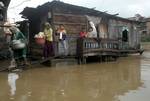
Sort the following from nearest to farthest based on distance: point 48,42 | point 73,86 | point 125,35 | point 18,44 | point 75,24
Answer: point 73,86
point 18,44
point 48,42
point 75,24
point 125,35

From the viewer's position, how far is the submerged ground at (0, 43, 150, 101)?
26.4 ft

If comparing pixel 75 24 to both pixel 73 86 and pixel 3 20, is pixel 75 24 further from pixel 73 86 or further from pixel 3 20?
pixel 73 86

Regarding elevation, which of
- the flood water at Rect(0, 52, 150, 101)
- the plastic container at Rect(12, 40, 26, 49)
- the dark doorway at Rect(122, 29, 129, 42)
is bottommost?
the flood water at Rect(0, 52, 150, 101)

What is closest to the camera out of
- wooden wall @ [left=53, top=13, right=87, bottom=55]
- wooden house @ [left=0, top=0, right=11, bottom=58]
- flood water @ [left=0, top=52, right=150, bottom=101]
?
flood water @ [left=0, top=52, right=150, bottom=101]

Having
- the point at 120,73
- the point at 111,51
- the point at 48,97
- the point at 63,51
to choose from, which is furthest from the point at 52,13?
the point at 48,97

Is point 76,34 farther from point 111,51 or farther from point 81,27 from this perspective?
point 111,51

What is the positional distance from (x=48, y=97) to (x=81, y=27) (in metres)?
9.93

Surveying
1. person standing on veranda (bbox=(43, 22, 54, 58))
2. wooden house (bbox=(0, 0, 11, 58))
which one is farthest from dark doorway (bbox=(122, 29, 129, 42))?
person standing on veranda (bbox=(43, 22, 54, 58))

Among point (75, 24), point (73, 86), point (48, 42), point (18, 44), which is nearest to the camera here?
point (73, 86)

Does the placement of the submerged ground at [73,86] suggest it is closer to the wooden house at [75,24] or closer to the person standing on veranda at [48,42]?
the person standing on veranda at [48,42]

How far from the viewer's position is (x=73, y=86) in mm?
9625

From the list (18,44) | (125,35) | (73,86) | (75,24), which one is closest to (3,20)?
(75,24)

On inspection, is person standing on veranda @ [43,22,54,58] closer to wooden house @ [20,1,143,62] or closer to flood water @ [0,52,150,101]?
wooden house @ [20,1,143,62]

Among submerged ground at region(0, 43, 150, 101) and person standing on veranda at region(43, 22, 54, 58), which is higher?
person standing on veranda at region(43, 22, 54, 58)
